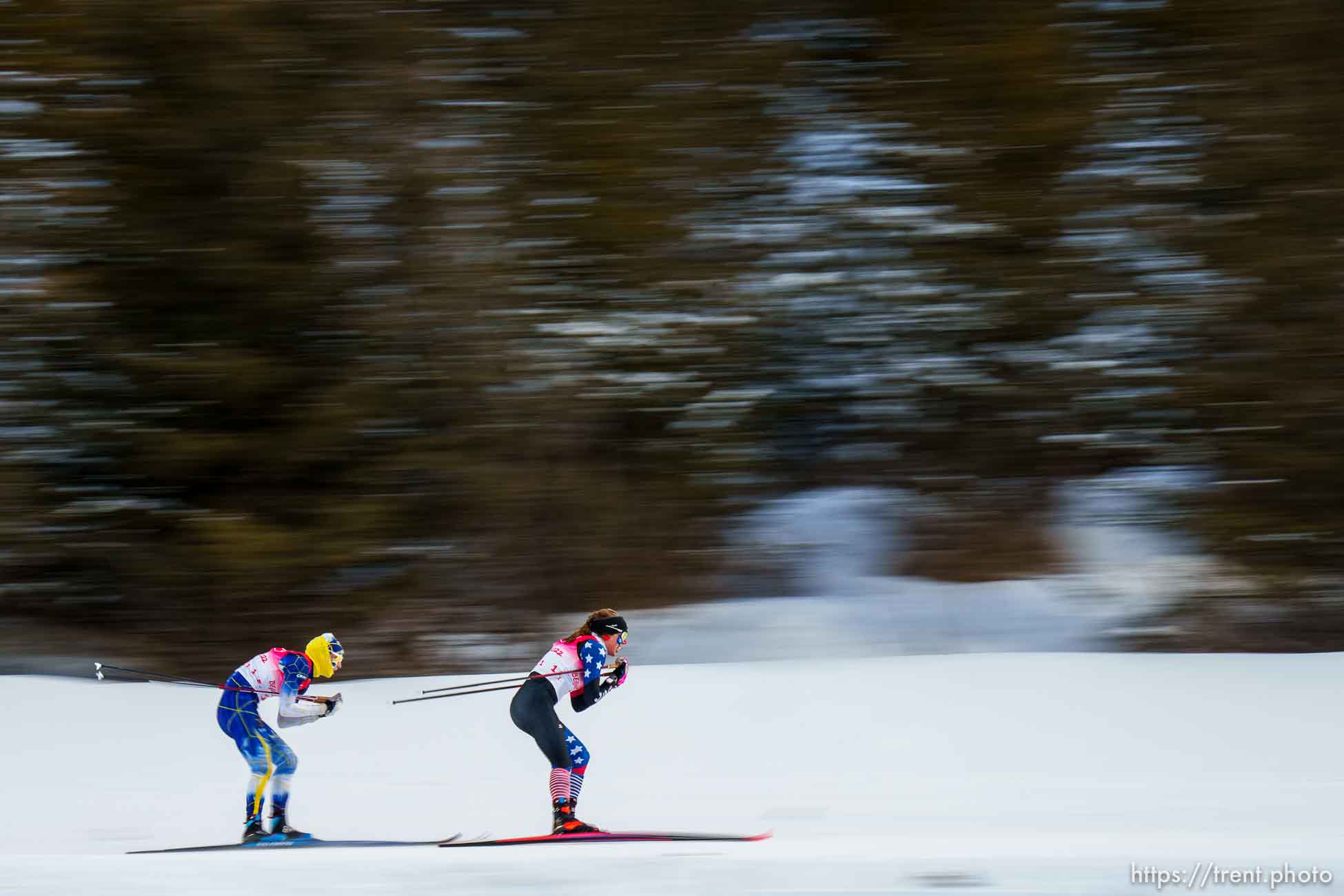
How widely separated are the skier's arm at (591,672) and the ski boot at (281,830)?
1.19m

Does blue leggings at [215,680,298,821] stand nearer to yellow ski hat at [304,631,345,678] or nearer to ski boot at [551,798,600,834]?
yellow ski hat at [304,631,345,678]

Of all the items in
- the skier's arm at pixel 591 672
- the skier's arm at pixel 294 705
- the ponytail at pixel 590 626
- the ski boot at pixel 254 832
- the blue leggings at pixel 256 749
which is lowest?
the ski boot at pixel 254 832

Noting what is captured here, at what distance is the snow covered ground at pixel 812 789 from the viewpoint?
4371 millimetres

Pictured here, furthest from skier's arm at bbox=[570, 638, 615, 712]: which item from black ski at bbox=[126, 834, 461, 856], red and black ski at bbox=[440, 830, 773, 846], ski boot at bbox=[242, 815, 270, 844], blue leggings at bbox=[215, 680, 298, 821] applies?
ski boot at bbox=[242, 815, 270, 844]

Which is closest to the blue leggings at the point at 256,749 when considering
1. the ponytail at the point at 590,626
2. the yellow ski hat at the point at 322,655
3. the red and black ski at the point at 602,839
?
the yellow ski hat at the point at 322,655

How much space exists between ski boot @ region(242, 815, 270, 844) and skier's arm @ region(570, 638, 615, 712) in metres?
1.30

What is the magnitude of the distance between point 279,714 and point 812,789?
7.90 ft

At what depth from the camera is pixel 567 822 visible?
15.7 feet

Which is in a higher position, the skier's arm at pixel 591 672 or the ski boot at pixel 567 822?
the skier's arm at pixel 591 672

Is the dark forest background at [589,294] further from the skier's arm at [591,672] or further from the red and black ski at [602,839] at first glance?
the red and black ski at [602,839]

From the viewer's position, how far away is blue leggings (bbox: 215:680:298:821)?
4.87 m

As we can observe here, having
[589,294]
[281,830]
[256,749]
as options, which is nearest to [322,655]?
[256,749]

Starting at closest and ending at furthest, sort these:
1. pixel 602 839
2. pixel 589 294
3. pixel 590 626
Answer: pixel 602 839 → pixel 590 626 → pixel 589 294

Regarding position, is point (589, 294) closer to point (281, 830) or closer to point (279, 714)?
point (279, 714)
